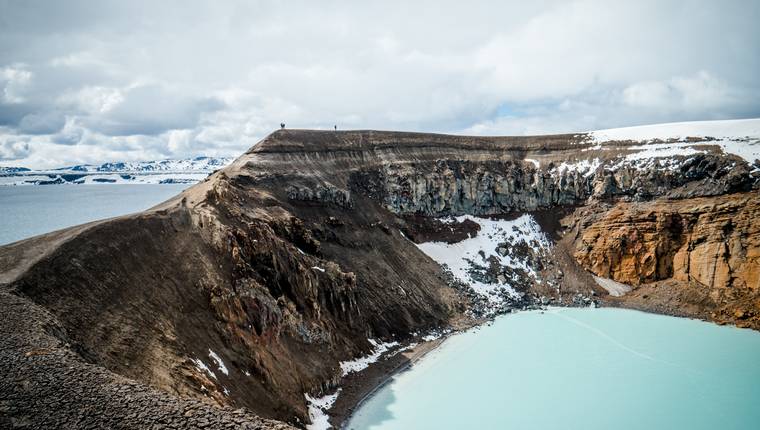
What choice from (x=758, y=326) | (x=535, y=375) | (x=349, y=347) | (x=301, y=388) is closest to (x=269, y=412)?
(x=301, y=388)

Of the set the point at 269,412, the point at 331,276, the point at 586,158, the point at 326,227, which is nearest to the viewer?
the point at 269,412

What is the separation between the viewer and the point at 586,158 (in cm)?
6531

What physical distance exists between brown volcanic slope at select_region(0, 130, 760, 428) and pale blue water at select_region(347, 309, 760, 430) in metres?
4.74

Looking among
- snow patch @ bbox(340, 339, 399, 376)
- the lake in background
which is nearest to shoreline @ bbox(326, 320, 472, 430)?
snow patch @ bbox(340, 339, 399, 376)

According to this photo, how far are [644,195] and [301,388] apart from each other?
4986cm

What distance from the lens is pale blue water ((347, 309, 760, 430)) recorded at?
26.4m

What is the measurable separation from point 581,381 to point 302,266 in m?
21.7

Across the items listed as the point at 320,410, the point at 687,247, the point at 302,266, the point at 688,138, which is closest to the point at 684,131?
the point at 688,138

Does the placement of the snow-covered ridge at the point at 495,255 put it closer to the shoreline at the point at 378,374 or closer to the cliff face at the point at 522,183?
the cliff face at the point at 522,183

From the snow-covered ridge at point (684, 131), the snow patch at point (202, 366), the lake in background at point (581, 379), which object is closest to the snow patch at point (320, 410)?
the lake in background at point (581, 379)

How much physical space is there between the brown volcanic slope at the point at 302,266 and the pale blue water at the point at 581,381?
474 centimetres

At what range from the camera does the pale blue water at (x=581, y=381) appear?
2641cm

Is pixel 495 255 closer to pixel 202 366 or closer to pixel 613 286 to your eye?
pixel 613 286

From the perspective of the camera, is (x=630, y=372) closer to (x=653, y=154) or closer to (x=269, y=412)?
(x=269, y=412)
